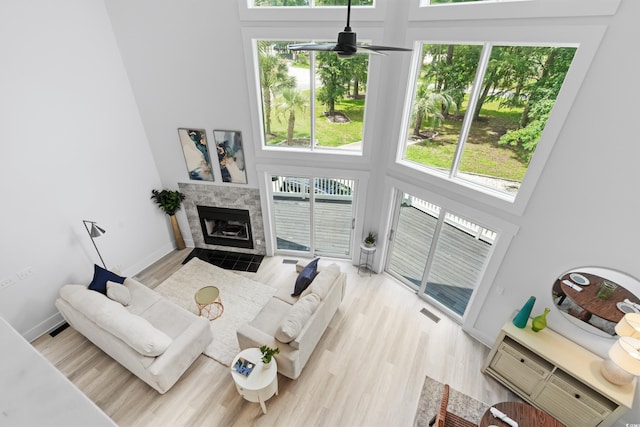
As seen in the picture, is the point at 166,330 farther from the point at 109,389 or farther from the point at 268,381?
the point at 268,381

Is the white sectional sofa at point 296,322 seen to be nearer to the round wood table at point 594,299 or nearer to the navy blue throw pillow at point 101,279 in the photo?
the navy blue throw pillow at point 101,279

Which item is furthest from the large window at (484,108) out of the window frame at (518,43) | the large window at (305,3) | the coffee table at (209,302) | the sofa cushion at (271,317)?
the coffee table at (209,302)

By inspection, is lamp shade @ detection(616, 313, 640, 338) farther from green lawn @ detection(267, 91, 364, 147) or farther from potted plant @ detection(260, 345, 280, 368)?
green lawn @ detection(267, 91, 364, 147)

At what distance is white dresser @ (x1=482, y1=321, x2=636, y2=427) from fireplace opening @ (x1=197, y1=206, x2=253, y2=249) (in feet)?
17.0

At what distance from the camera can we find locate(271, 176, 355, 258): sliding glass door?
20.0 feet

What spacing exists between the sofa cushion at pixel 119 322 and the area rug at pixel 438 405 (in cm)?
360

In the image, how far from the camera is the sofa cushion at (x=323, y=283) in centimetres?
463

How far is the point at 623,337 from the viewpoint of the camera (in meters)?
3.22

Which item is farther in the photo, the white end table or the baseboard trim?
the baseboard trim

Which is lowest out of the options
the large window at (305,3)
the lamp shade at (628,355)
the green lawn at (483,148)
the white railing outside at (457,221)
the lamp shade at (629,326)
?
the lamp shade at (628,355)

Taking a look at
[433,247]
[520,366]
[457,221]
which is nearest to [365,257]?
[433,247]

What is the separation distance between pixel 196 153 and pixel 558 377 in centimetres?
685

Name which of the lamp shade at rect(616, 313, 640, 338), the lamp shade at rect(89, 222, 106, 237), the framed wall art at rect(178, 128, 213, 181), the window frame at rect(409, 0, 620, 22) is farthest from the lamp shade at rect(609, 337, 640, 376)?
the lamp shade at rect(89, 222, 106, 237)

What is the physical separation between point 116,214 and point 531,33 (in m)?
7.12
